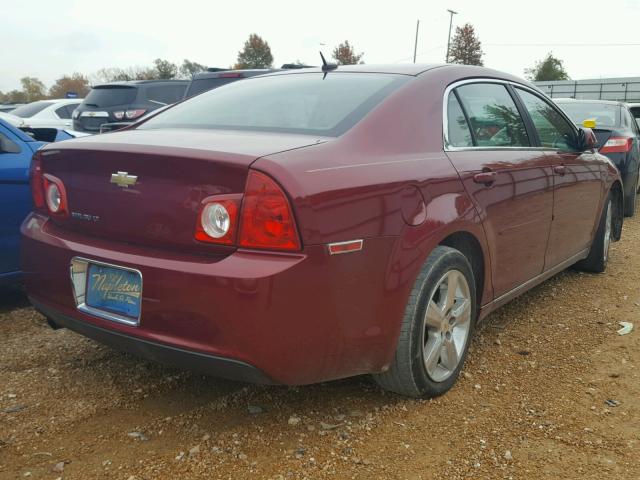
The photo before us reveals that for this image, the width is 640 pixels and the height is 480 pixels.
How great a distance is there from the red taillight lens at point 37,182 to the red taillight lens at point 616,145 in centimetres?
662

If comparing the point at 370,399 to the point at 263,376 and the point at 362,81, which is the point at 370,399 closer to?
the point at 263,376

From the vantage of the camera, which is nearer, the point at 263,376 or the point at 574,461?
the point at 263,376

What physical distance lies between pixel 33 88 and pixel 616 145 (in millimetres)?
86668

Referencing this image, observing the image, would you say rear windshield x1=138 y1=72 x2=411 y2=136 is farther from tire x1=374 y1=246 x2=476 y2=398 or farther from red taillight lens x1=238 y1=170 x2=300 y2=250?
tire x1=374 y1=246 x2=476 y2=398

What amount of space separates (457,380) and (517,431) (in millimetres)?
523

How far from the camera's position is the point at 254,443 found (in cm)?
246

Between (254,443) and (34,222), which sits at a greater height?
(34,222)

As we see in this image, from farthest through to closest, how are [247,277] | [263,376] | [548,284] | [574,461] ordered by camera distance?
[548,284] → [574,461] → [263,376] → [247,277]

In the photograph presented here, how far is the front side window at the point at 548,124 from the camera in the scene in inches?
151

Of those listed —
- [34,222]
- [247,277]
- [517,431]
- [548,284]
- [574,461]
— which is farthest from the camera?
[548,284]

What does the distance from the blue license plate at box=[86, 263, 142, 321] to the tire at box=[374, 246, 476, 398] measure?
1.06 metres

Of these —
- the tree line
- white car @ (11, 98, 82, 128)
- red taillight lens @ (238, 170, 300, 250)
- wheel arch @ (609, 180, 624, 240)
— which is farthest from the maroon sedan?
the tree line

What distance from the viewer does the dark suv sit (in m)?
10.1

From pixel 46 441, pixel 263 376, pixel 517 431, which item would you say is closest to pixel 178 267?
pixel 263 376
